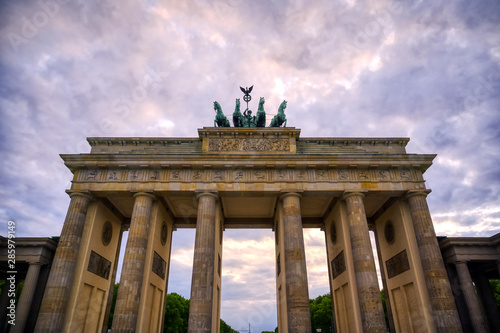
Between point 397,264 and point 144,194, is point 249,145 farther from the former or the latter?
point 397,264

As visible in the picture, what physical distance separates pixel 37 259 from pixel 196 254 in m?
10.9

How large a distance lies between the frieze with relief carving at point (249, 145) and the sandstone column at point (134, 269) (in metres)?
6.36

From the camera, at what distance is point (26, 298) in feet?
63.8

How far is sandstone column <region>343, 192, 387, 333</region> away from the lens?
18.5 m

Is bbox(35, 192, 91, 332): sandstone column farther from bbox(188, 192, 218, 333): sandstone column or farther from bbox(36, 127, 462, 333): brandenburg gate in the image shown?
bbox(188, 192, 218, 333): sandstone column

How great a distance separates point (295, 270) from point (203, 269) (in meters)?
5.91

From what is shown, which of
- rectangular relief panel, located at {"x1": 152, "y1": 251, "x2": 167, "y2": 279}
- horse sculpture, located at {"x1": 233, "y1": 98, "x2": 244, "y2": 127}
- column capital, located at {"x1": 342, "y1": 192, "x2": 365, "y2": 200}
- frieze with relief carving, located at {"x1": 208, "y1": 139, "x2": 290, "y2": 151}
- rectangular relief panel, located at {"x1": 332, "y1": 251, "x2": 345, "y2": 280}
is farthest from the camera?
horse sculpture, located at {"x1": 233, "y1": 98, "x2": 244, "y2": 127}

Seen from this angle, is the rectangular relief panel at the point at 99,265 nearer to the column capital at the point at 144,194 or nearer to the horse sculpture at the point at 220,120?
the column capital at the point at 144,194

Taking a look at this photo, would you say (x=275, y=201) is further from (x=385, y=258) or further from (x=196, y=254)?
(x=385, y=258)

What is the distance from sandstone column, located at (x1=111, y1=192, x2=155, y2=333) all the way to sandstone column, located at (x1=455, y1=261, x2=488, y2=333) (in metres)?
21.0

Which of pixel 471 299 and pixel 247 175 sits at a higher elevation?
pixel 247 175

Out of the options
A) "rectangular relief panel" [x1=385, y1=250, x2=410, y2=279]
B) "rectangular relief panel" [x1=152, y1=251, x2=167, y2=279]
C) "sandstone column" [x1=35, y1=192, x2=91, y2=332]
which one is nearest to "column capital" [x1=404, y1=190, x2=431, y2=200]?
"rectangular relief panel" [x1=385, y1=250, x2=410, y2=279]

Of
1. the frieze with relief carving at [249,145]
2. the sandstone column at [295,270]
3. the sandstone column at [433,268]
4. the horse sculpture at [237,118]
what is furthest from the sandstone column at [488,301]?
the horse sculpture at [237,118]

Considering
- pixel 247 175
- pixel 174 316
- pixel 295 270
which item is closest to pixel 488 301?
pixel 295 270
